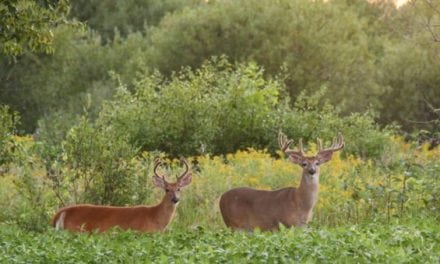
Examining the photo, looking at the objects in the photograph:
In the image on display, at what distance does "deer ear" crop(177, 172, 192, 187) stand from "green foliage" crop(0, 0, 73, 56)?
250 centimetres

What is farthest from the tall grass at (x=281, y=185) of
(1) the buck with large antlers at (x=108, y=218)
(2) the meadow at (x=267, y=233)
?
(1) the buck with large antlers at (x=108, y=218)

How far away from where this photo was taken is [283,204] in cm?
1563

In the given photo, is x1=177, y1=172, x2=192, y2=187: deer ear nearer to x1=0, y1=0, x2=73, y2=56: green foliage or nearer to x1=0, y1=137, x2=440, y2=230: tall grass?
Result: x1=0, y1=137, x2=440, y2=230: tall grass

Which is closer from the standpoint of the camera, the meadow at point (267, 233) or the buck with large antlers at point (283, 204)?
the meadow at point (267, 233)

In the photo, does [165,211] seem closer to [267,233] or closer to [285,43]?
[267,233]

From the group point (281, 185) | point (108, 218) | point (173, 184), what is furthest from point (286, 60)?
point (108, 218)

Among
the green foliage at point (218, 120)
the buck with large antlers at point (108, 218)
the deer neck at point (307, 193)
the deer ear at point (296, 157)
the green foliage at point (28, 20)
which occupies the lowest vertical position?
the buck with large antlers at point (108, 218)

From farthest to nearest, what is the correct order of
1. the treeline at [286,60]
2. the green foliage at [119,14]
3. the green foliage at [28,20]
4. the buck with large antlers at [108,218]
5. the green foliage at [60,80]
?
the green foliage at [119,14] < the green foliage at [60,80] < the treeline at [286,60] < the buck with large antlers at [108,218] < the green foliage at [28,20]

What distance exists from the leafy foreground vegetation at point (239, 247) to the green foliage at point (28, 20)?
2.83m

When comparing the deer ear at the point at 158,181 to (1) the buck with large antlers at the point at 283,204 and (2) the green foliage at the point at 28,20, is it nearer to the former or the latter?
(1) the buck with large antlers at the point at 283,204

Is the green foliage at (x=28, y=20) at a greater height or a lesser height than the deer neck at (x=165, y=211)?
greater

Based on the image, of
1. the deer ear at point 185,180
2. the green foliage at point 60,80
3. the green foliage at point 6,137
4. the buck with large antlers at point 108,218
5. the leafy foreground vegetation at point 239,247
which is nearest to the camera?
the leafy foreground vegetation at point 239,247

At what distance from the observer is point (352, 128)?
27125 millimetres

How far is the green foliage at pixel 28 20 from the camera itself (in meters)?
14.5
